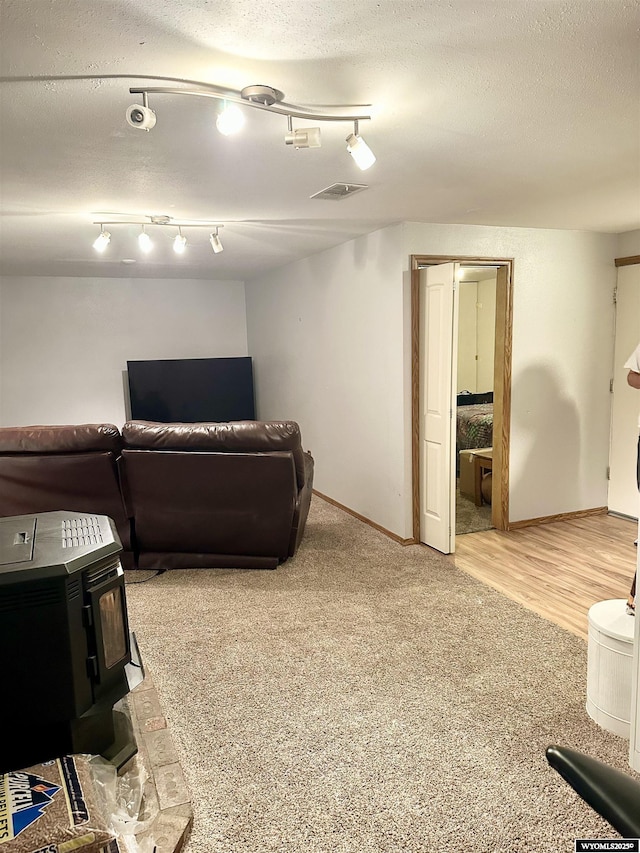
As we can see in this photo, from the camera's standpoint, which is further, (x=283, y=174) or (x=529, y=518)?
(x=529, y=518)

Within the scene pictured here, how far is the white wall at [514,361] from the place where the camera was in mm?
4281

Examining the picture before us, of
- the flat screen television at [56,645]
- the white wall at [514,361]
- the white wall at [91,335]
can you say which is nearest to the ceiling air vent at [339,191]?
the white wall at [514,361]

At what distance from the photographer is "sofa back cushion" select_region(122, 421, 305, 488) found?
3717 millimetres

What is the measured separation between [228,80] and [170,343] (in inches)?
214

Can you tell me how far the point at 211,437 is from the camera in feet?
12.2

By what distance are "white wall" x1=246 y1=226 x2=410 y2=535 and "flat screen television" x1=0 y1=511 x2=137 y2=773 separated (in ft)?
9.06

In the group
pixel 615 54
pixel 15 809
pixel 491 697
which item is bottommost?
pixel 491 697

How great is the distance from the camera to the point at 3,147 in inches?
92.2

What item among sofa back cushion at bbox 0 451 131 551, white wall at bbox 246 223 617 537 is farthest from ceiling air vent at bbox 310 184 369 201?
sofa back cushion at bbox 0 451 131 551

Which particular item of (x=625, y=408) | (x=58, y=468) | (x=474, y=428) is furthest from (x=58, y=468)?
(x=625, y=408)

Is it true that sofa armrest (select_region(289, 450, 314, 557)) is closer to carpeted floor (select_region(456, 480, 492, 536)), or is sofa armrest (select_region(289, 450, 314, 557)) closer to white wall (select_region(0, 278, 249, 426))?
carpeted floor (select_region(456, 480, 492, 536))

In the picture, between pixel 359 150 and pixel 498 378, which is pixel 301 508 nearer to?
pixel 498 378

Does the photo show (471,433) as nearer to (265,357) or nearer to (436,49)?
(265,357)

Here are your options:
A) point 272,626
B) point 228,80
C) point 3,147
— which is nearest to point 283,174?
point 228,80
